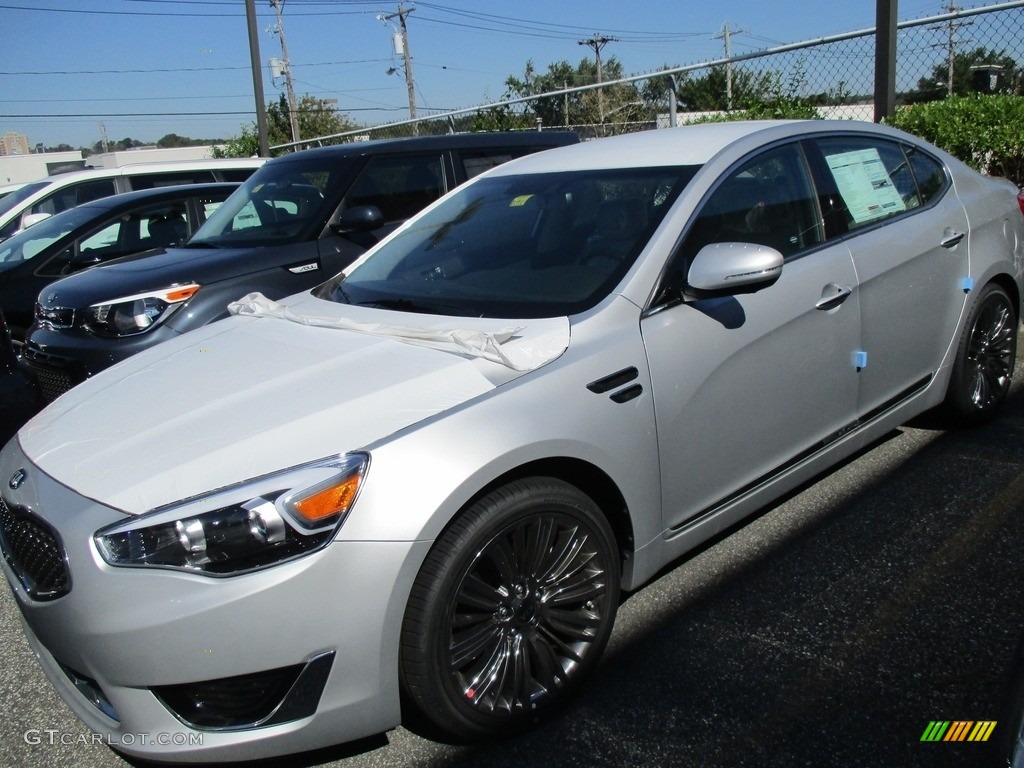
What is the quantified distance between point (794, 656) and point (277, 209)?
4639 mm

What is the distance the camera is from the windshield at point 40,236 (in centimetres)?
740

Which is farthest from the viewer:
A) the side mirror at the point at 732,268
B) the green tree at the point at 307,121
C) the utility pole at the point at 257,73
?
the green tree at the point at 307,121

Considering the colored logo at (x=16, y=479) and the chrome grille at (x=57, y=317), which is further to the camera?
the chrome grille at (x=57, y=317)

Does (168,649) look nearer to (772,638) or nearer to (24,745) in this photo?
(24,745)

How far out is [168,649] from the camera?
2125mm

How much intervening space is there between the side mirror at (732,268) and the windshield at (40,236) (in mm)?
6040

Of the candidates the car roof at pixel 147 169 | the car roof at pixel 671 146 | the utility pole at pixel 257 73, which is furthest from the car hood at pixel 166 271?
the utility pole at pixel 257 73

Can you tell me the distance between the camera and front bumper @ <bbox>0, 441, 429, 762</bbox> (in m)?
2.12

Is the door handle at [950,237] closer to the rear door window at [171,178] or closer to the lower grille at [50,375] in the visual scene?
the lower grille at [50,375]

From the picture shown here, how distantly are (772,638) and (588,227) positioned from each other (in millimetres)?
1537

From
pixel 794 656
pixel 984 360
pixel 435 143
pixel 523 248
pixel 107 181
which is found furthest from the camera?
pixel 107 181

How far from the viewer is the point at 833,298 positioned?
3.46 m

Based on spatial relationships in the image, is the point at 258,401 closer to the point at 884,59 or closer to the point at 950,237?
the point at 950,237

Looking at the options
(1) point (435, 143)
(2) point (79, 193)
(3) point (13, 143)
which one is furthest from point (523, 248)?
(3) point (13, 143)
